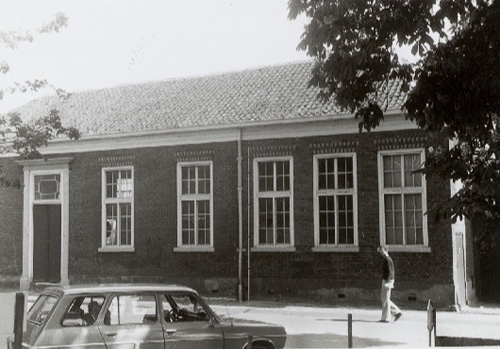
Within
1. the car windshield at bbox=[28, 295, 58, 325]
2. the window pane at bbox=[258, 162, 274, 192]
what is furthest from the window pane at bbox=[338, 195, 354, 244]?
the car windshield at bbox=[28, 295, 58, 325]

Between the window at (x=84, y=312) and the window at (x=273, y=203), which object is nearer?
the window at (x=84, y=312)

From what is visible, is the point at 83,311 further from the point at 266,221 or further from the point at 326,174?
the point at 266,221

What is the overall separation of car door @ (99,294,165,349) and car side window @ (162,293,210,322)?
0.87 feet

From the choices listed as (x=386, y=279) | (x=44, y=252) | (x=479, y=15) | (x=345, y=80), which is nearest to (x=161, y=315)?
(x=345, y=80)

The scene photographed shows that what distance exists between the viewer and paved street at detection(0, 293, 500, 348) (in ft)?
44.4

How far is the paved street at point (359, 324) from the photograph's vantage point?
533 inches

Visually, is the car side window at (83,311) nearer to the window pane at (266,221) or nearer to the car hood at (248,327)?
the car hood at (248,327)

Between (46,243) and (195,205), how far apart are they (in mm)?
6564

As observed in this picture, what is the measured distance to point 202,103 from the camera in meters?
24.2

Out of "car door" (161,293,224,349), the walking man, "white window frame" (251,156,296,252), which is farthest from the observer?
"white window frame" (251,156,296,252)

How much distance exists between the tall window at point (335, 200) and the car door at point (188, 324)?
11.8m

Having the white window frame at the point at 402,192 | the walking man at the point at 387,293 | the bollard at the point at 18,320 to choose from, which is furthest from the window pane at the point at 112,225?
the bollard at the point at 18,320

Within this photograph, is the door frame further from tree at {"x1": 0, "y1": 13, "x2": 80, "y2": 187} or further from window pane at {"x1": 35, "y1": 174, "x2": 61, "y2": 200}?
tree at {"x1": 0, "y1": 13, "x2": 80, "y2": 187}

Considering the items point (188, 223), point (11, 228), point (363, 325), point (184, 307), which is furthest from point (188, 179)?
point (184, 307)
